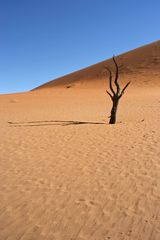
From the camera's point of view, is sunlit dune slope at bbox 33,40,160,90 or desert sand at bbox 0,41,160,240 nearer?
desert sand at bbox 0,41,160,240

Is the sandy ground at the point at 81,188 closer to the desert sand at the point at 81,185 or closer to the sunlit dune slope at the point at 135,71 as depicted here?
the desert sand at the point at 81,185

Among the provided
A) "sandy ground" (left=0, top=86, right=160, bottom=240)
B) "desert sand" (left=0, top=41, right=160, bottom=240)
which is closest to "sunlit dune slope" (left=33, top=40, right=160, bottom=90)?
"desert sand" (left=0, top=41, right=160, bottom=240)

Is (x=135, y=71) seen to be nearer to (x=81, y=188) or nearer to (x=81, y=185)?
(x=81, y=185)

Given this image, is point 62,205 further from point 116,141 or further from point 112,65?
point 112,65

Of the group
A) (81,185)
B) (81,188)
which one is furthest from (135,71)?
(81,188)

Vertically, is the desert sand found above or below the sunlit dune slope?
below

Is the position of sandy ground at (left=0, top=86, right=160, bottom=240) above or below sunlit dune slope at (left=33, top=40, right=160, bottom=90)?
below

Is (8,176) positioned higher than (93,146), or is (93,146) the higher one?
(93,146)

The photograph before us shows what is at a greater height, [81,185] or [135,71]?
[135,71]

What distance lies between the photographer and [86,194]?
17.0 ft

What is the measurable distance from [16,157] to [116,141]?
11.1 ft

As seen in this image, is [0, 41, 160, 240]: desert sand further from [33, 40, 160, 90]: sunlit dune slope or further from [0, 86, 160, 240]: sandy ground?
[33, 40, 160, 90]: sunlit dune slope

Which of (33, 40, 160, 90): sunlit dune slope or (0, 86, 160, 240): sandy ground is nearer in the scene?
(0, 86, 160, 240): sandy ground

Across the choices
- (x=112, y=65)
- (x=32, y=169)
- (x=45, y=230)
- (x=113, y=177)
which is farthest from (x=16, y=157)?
(x=112, y=65)
